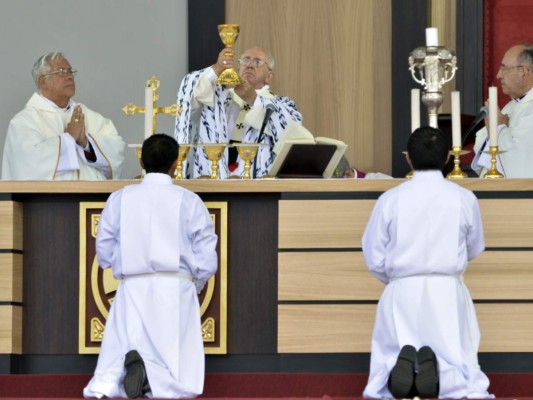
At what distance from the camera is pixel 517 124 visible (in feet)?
30.9

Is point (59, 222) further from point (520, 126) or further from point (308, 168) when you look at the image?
point (520, 126)

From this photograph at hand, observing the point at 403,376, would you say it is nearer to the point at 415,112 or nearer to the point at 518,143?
the point at 415,112

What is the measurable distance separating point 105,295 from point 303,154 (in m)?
1.23

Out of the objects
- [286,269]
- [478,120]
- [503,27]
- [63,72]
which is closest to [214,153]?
[286,269]

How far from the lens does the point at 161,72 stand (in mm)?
10992

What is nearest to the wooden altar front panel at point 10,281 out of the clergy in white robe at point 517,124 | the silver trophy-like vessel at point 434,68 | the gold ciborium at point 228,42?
the gold ciborium at point 228,42

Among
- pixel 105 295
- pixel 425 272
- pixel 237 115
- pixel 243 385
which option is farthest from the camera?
pixel 237 115

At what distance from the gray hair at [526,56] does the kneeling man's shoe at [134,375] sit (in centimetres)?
321

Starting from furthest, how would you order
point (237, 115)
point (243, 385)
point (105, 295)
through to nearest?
point (237, 115) → point (105, 295) → point (243, 385)

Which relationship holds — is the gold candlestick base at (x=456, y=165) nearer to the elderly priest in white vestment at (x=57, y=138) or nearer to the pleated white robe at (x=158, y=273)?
the pleated white robe at (x=158, y=273)

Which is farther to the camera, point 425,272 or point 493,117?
point 493,117

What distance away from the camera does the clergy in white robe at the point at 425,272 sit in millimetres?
7285

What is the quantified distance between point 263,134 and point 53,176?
4.13 ft

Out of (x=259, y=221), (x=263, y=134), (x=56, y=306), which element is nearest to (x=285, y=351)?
(x=259, y=221)
